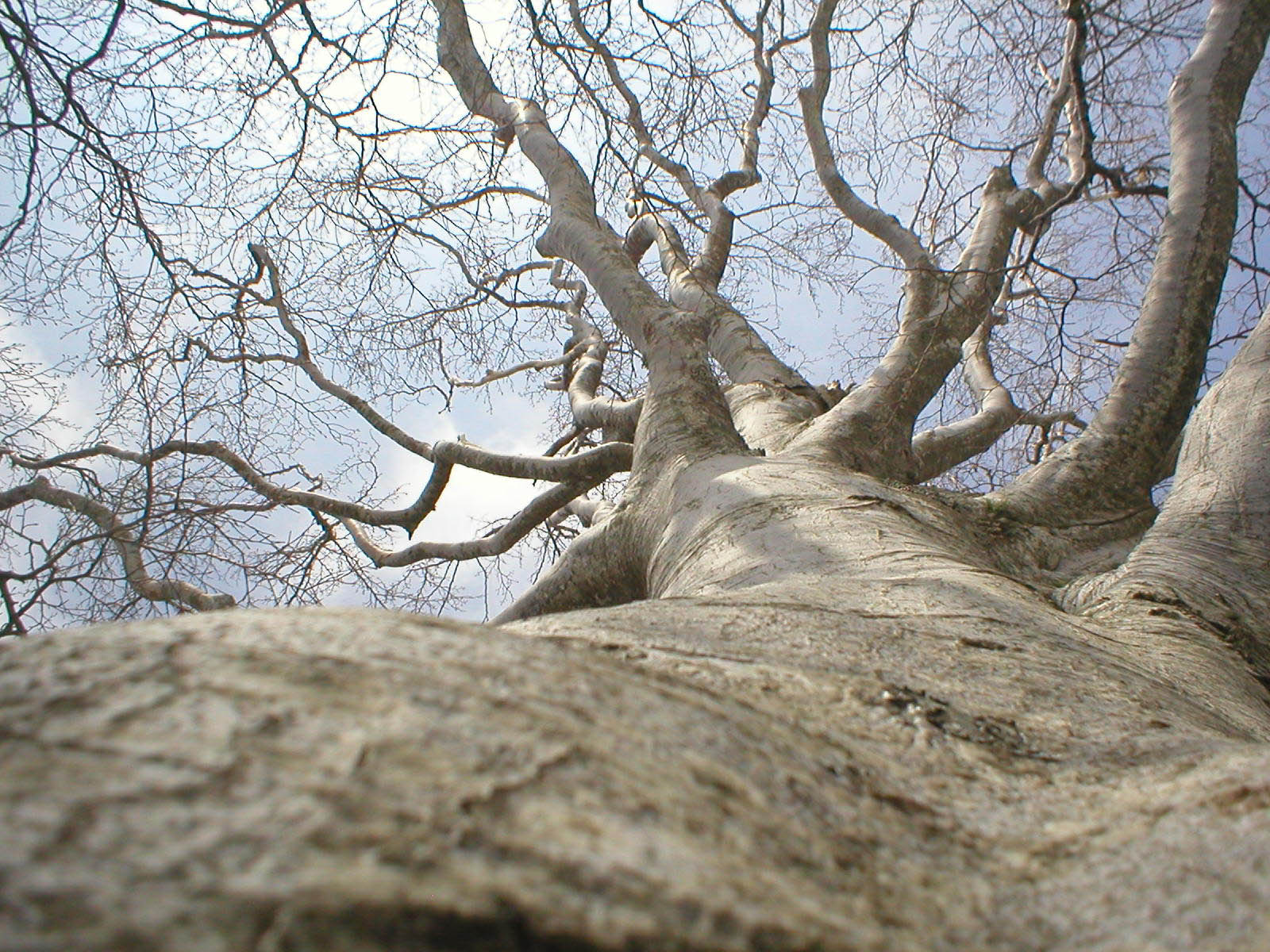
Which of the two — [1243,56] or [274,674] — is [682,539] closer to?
[274,674]

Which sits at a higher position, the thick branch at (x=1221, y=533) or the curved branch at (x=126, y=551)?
the curved branch at (x=126, y=551)

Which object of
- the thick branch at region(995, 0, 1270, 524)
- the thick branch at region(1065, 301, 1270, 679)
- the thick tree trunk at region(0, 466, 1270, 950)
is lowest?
the thick tree trunk at region(0, 466, 1270, 950)

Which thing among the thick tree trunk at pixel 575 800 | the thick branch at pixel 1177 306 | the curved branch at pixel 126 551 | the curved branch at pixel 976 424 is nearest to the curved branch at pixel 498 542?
Answer: the curved branch at pixel 126 551

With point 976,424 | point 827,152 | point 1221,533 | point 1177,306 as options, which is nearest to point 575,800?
point 1221,533

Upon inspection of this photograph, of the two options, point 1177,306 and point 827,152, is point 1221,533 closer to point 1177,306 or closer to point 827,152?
point 1177,306

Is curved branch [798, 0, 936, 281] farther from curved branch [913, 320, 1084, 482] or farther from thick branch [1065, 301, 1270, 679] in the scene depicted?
thick branch [1065, 301, 1270, 679]

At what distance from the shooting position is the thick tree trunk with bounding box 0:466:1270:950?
28cm

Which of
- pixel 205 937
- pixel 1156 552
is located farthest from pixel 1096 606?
pixel 205 937

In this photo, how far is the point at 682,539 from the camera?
1802 millimetres

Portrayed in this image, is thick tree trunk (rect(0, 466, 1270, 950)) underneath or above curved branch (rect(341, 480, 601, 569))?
underneath

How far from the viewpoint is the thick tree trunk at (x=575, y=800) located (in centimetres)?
28

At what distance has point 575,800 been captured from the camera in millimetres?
361

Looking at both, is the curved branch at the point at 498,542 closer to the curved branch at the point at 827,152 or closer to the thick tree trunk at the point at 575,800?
the curved branch at the point at 827,152

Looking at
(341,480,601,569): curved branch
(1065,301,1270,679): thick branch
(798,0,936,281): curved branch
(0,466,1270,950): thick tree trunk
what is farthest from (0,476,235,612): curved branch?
(798,0,936,281): curved branch
